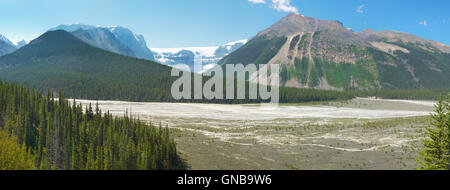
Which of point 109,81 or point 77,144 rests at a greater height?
point 109,81

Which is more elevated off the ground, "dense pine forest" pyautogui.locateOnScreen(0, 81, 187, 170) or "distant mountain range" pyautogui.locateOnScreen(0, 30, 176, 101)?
"distant mountain range" pyautogui.locateOnScreen(0, 30, 176, 101)

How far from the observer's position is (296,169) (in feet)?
98.2

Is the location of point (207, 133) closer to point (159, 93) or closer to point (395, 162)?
point (395, 162)

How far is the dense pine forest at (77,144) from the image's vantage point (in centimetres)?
2564

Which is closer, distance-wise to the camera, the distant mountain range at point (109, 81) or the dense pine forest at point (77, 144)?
the dense pine forest at point (77, 144)

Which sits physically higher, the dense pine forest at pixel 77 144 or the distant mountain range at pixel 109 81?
the distant mountain range at pixel 109 81

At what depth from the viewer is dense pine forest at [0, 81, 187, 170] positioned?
84.1ft

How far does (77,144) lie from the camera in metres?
35.4

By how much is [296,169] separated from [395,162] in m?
12.5

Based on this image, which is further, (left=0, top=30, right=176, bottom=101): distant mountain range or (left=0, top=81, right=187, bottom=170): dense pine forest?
(left=0, top=30, right=176, bottom=101): distant mountain range

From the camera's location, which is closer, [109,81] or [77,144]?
[77,144]
